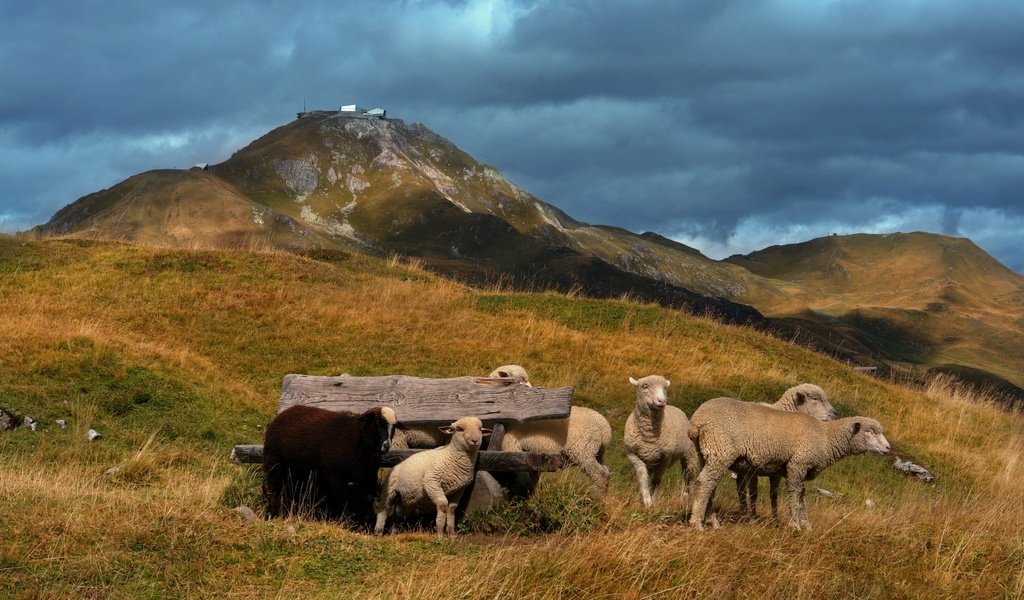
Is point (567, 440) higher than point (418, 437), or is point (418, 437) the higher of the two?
point (567, 440)

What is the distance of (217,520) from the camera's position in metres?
10.6

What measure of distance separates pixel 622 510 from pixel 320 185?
15884 cm

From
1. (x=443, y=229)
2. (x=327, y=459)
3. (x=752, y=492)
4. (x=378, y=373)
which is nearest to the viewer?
(x=327, y=459)

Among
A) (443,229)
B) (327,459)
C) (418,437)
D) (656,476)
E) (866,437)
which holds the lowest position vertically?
(656,476)

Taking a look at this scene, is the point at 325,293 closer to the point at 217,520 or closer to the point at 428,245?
the point at 217,520

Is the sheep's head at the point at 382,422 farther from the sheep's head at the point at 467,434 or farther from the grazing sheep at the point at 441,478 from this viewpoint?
the sheep's head at the point at 467,434

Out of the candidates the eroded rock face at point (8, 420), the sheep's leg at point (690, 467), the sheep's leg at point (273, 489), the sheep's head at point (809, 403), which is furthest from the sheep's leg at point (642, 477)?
the eroded rock face at point (8, 420)

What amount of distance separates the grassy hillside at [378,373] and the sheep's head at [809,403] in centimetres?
147

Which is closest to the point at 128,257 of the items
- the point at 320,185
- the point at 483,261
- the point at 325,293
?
the point at 325,293

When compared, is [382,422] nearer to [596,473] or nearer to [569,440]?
[569,440]

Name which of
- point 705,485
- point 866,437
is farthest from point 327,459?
point 866,437

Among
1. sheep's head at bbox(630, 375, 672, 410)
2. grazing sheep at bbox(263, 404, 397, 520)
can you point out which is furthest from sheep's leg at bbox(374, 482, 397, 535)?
sheep's head at bbox(630, 375, 672, 410)

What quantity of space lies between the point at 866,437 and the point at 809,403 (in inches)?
77.4

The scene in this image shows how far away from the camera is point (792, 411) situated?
46.4 feet
